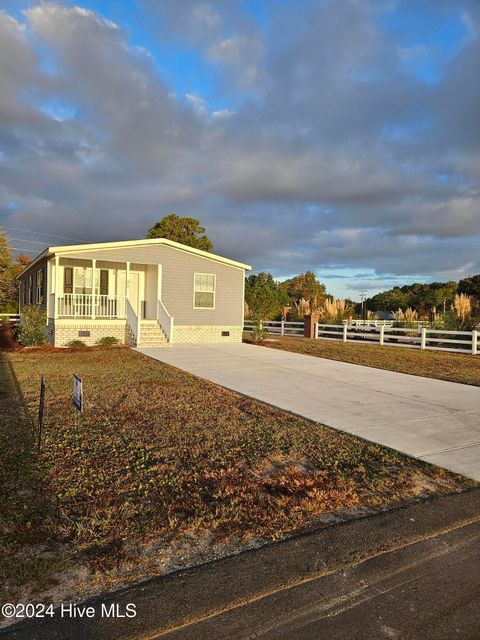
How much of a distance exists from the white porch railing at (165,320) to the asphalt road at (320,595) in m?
14.2

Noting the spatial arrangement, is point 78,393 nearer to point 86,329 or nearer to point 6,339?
point 86,329

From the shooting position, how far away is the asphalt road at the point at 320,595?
7.27 feet

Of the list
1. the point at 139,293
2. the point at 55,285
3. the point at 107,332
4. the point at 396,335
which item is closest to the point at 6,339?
the point at 55,285

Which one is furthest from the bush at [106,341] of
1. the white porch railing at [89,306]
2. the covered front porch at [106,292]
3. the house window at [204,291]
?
the house window at [204,291]

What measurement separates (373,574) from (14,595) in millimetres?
2077

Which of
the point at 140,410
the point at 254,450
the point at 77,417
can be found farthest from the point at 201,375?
the point at 254,450

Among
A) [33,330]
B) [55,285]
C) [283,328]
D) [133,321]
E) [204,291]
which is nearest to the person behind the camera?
[33,330]

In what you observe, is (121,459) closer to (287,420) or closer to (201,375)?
(287,420)

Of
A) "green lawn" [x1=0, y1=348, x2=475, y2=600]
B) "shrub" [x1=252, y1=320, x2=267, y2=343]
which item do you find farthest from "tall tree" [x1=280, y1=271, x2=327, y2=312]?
"green lawn" [x1=0, y1=348, x2=475, y2=600]

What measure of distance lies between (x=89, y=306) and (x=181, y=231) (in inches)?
986

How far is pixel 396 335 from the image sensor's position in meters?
21.8

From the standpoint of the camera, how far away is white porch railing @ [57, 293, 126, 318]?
16359mm

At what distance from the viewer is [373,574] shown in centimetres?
271

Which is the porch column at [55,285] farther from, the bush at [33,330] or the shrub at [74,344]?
the shrub at [74,344]
